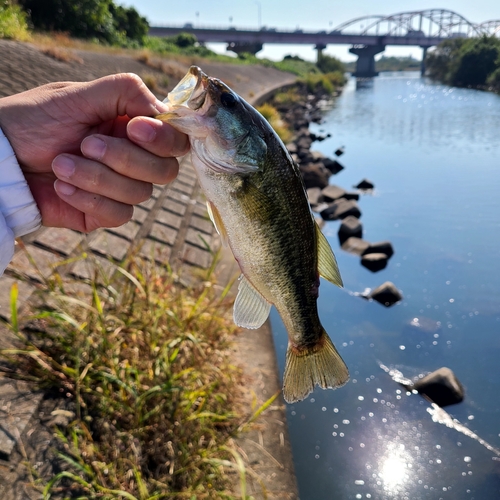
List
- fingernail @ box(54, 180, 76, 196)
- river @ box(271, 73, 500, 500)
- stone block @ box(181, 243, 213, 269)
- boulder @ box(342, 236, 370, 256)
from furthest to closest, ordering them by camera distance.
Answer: boulder @ box(342, 236, 370, 256), stone block @ box(181, 243, 213, 269), river @ box(271, 73, 500, 500), fingernail @ box(54, 180, 76, 196)

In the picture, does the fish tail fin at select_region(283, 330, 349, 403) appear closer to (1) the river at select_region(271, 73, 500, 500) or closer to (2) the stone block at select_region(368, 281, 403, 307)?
(1) the river at select_region(271, 73, 500, 500)

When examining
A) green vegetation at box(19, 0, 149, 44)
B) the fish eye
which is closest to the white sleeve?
the fish eye

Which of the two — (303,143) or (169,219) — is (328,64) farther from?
(169,219)

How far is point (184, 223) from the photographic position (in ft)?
19.7

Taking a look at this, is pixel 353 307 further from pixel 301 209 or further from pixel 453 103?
pixel 453 103

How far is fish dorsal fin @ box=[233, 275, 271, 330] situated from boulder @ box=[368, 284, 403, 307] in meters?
5.32

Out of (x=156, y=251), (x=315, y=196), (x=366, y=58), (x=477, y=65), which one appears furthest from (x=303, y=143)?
(x=366, y=58)

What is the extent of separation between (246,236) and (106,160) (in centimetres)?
75

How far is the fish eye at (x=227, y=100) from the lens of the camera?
1.67 metres

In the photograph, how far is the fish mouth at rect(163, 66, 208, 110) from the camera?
5.49 ft

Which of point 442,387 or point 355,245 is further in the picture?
point 355,245

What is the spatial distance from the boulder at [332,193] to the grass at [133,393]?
815 centimetres

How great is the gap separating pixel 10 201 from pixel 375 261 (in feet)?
22.3

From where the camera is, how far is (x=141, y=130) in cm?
185
